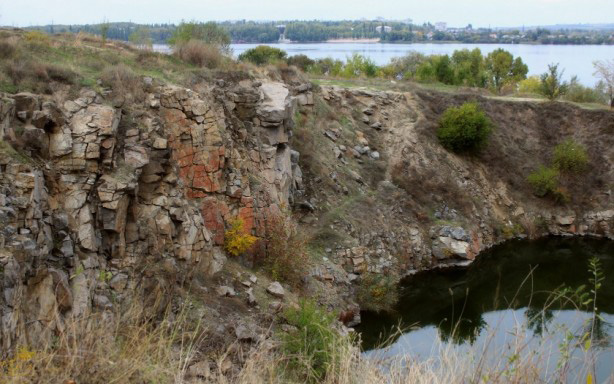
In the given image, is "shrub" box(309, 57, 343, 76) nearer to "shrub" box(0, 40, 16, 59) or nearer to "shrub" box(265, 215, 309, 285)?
"shrub" box(265, 215, 309, 285)

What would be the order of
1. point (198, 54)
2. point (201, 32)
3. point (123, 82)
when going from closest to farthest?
point (123, 82)
point (198, 54)
point (201, 32)

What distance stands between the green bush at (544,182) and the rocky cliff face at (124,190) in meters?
14.0

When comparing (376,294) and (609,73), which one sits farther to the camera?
(609,73)

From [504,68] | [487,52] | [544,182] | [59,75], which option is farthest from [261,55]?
[487,52]

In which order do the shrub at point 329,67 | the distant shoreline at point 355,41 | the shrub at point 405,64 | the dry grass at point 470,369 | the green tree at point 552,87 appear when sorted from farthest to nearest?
the distant shoreline at point 355,41
the shrub at point 405,64
the shrub at point 329,67
the green tree at point 552,87
the dry grass at point 470,369

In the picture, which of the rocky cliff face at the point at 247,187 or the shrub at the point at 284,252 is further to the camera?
the shrub at the point at 284,252

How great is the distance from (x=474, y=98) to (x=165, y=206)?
849 inches

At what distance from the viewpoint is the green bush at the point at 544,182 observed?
27.6 meters

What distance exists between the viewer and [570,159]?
1130 inches

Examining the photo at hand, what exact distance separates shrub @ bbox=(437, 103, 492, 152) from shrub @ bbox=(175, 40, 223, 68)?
11.7 metres

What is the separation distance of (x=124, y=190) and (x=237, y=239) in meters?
3.94

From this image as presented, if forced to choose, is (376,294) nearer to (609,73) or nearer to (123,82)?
(123,82)

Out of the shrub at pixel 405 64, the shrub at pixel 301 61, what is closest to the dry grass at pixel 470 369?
the shrub at pixel 301 61

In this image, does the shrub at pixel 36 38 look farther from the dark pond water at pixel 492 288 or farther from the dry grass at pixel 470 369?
the dry grass at pixel 470 369
